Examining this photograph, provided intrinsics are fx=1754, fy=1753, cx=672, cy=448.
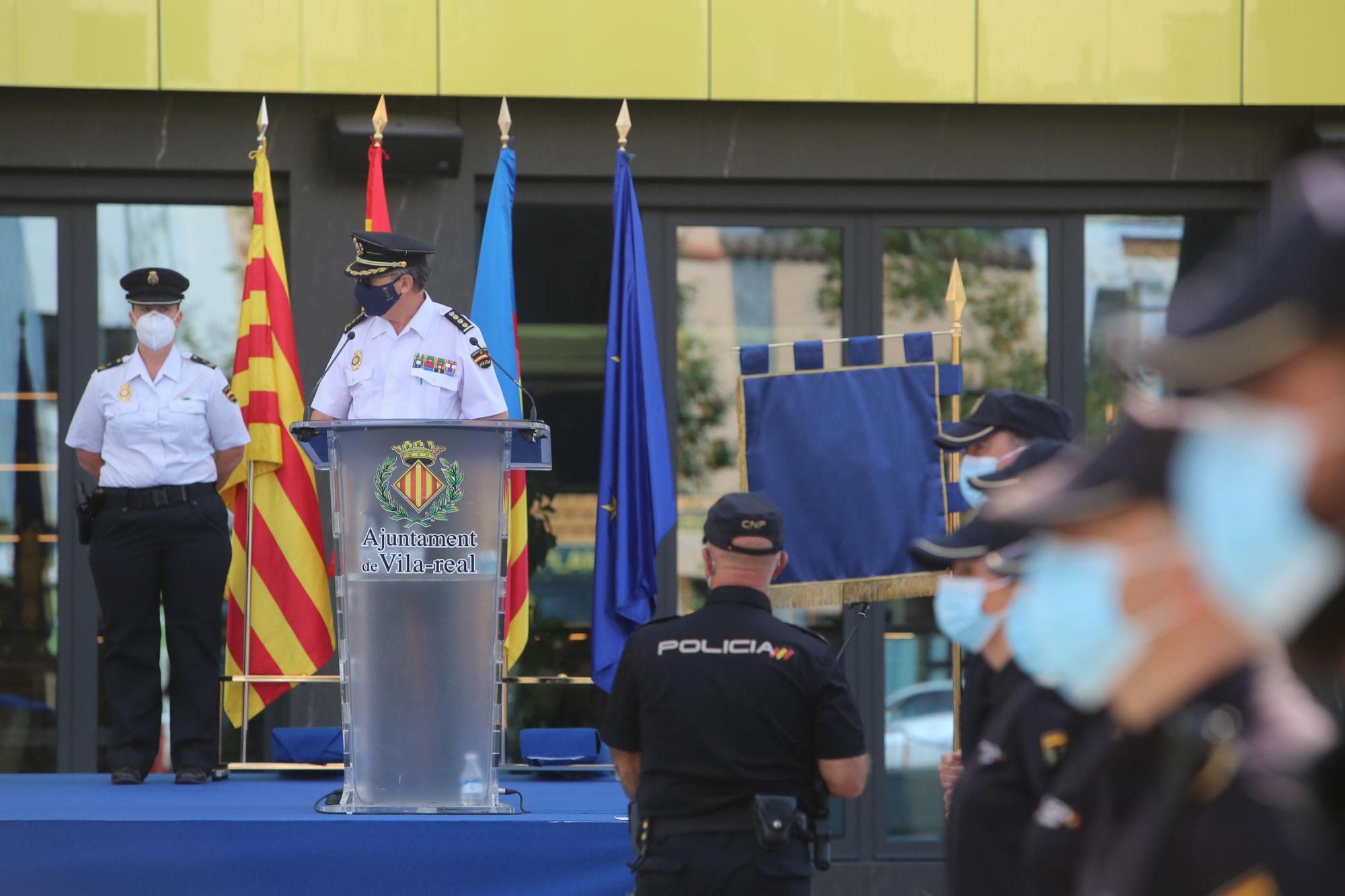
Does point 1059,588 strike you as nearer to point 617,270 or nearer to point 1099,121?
point 617,270

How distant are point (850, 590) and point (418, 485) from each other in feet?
5.41

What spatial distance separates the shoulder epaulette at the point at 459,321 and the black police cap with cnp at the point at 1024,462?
2359 millimetres

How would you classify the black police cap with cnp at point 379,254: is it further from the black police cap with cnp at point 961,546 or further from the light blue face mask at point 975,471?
the black police cap with cnp at point 961,546

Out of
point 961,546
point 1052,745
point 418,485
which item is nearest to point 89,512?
point 418,485

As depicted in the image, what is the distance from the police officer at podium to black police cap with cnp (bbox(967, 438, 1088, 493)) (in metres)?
Answer: 2.25

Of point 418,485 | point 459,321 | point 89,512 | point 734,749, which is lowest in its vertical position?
point 734,749

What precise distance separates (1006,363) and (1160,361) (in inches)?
264

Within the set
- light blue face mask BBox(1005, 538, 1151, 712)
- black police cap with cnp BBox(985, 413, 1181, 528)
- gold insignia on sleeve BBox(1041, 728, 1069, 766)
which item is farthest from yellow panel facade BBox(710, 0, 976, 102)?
black police cap with cnp BBox(985, 413, 1181, 528)

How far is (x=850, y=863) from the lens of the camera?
25.0 ft

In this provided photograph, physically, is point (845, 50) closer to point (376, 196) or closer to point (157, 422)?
point (376, 196)

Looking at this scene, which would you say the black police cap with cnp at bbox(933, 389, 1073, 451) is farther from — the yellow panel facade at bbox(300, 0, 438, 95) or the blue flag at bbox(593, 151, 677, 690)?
the yellow panel facade at bbox(300, 0, 438, 95)

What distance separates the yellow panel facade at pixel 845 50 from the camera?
751cm

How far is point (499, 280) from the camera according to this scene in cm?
674

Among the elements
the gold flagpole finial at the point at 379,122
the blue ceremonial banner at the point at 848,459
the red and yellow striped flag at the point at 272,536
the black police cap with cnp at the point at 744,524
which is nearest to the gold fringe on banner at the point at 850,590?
the blue ceremonial banner at the point at 848,459
